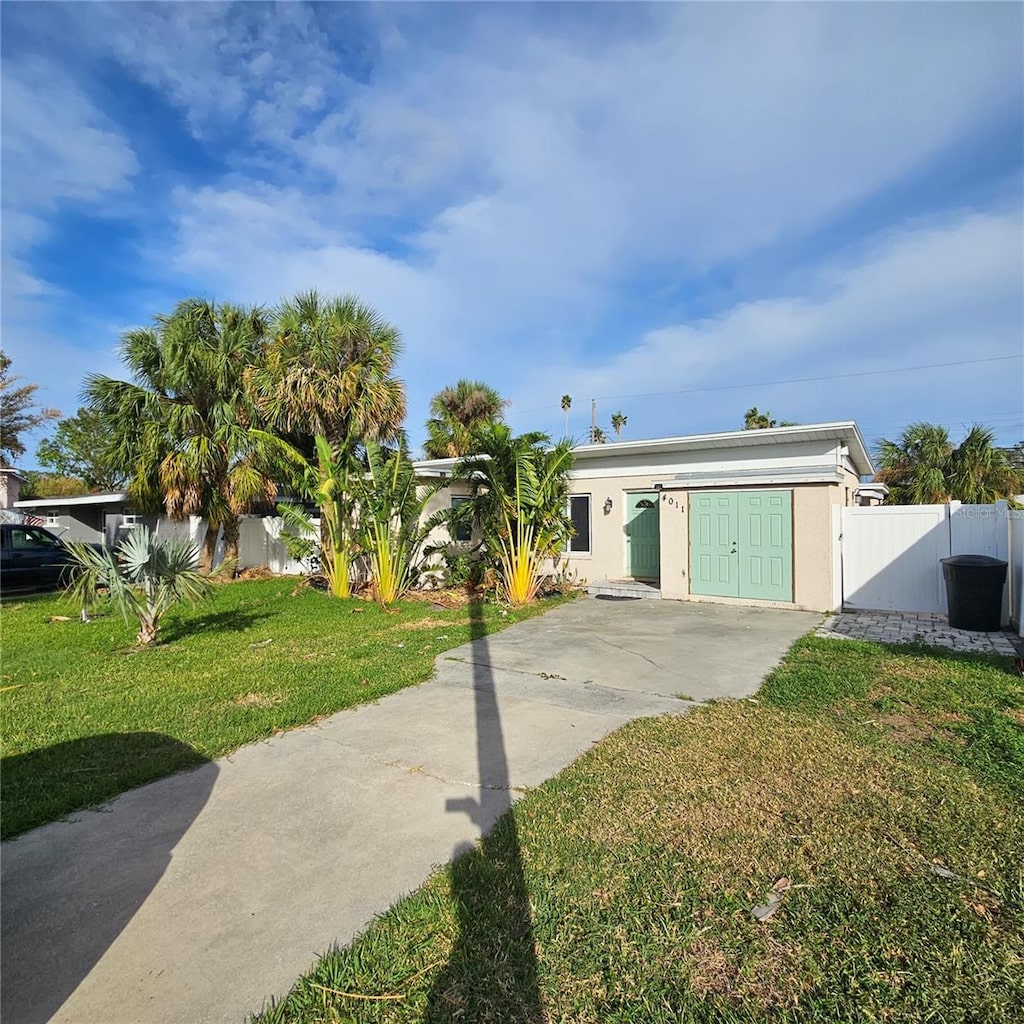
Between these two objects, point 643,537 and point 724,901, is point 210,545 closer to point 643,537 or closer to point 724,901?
point 643,537

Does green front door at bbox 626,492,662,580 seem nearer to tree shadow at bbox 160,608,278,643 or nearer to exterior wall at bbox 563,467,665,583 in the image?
exterior wall at bbox 563,467,665,583

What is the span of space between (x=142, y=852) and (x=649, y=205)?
14593 millimetres

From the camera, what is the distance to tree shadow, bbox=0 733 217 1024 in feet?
7.09

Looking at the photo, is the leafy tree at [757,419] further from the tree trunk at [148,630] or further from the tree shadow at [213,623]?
the tree trunk at [148,630]

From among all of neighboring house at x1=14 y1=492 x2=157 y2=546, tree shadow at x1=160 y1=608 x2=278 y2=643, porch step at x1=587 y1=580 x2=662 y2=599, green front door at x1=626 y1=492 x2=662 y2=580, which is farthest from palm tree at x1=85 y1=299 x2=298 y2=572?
green front door at x1=626 y1=492 x2=662 y2=580

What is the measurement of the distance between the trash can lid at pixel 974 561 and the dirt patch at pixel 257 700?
31.8 feet

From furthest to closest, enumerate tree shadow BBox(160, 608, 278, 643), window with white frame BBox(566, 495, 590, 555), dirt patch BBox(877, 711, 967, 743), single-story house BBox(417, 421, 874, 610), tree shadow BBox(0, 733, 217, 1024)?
1. window with white frame BBox(566, 495, 590, 555)
2. single-story house BBox(417, 421, 874, 610)
3. tree shadow BBox(160, 608, 278, 643)
4. dirt patch BBox(877, 711, 967, 743)
5. tree shadow BBox(0, 733, 217, 1024)

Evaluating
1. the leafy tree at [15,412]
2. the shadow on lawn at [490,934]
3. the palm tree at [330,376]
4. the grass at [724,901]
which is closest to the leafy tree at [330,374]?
the palm tree at [330,376]

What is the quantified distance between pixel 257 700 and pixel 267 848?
108 inches

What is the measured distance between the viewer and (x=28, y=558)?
13555 mm

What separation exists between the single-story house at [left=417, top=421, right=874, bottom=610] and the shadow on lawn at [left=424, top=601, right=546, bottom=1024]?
886cm

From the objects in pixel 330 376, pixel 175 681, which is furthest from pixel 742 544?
pixel 330 376

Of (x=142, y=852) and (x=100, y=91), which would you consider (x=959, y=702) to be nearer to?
(x=142, y=852)

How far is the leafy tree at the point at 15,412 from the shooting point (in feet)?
85.0
